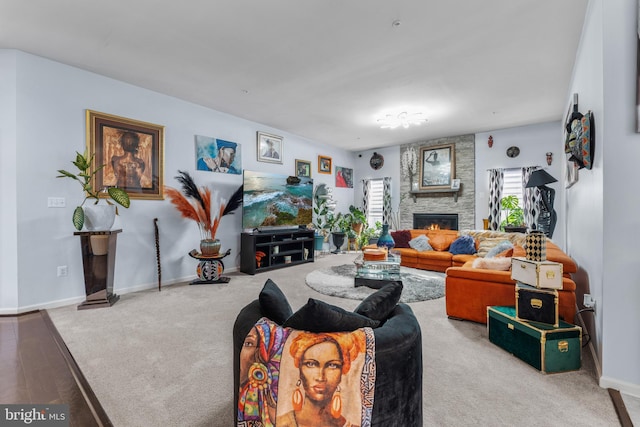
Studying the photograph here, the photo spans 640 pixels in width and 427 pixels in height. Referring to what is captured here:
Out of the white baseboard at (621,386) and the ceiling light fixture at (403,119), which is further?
the ceiling light fixture at (403,119)

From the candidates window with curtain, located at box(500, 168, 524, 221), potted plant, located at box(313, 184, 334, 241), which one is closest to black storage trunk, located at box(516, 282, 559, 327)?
window with curtain, located at box(500, 168, 524, 221)

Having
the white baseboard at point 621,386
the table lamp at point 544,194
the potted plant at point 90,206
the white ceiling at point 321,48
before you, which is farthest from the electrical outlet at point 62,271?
the table lamp at point 544,194

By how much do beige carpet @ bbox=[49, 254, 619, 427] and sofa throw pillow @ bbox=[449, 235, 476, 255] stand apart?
204 cm

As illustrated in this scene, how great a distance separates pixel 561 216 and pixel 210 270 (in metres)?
6.44

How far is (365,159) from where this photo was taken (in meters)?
8.65

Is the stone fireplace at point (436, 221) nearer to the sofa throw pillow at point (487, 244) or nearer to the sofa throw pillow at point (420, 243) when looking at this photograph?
the sofa throw pillow at point (420, 243)

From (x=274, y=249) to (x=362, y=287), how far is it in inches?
84.4

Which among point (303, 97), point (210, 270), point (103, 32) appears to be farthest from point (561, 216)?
point (103, 32)

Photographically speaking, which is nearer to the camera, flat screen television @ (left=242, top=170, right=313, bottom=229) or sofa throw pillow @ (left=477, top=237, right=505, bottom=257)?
sofa throw pillow @ (left=477, top=237, right=505, bottom=257)

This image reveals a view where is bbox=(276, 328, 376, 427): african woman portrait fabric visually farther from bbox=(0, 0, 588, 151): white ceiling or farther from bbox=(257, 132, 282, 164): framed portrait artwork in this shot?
bbox=(257, 132, 282, 164): framed portrait artwork

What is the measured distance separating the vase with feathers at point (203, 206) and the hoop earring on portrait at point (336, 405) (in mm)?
3852

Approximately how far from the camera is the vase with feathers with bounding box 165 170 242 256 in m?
4.45

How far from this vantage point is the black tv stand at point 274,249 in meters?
5.21

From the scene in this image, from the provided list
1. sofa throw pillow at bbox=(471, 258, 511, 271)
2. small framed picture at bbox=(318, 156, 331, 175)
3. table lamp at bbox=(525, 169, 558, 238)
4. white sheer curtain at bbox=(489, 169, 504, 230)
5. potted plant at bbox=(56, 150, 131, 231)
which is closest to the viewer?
sofa throw pillow at bbox=(471, 258, 511, 271)
